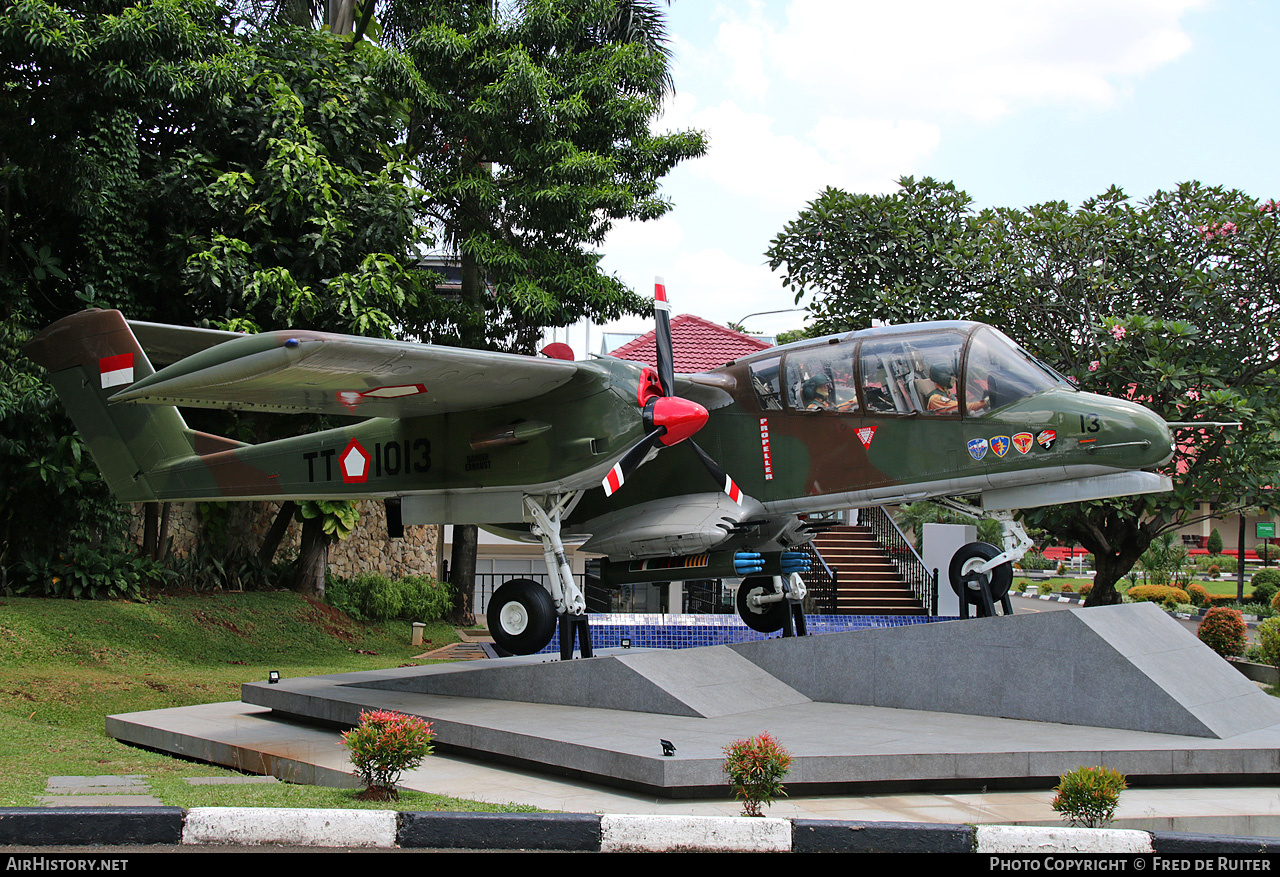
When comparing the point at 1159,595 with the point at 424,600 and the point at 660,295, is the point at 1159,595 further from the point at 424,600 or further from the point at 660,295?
the point at 660,295

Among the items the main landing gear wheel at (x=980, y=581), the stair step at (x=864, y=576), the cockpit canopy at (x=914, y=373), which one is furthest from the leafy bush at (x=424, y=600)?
the main landing gear wheel at (x=980, y=581)

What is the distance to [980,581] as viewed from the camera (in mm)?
11188

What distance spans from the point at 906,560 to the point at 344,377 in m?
16.8

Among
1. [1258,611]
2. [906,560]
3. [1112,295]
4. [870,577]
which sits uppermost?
[1112,295]

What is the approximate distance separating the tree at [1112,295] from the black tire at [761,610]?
6752mm

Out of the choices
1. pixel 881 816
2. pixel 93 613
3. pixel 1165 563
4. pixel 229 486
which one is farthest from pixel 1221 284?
pixel 1165 563

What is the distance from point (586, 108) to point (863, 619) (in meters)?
12.4

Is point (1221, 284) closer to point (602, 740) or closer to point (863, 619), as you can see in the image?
point (863, 619)

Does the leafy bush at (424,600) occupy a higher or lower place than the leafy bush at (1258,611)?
higher

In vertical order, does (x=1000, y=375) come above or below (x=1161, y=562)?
above

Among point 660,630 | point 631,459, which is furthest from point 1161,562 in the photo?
point 631,459

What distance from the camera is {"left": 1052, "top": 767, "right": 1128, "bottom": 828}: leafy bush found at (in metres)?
6.18

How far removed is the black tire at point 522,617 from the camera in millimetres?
11312

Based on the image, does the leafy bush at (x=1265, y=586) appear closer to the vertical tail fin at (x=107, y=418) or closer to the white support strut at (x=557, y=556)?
the white support strut at (x=557, y=556)
